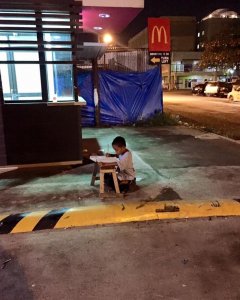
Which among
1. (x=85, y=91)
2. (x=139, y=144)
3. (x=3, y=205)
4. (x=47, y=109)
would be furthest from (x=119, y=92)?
(x=3, y=205)

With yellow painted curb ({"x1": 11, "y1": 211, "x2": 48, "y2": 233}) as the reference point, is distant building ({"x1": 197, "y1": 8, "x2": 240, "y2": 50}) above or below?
above

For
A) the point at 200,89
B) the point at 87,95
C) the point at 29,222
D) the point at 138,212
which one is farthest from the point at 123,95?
the point at 200,89

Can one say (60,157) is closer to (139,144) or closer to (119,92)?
(139,144)

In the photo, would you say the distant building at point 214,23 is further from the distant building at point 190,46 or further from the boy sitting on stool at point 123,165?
the boy sitting on stool at point 123,165

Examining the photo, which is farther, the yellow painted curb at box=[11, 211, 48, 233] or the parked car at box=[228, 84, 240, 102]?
the parked car at box=[228, 84, 240, 102]

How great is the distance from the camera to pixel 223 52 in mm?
37344

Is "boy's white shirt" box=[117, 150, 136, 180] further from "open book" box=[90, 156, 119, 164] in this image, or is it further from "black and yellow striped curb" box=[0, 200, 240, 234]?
"black and yellow striped curb" box=[0, 200, 240, 234]

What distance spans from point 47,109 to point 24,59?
1091 millimetres

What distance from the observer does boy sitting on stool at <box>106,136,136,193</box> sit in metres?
5.39

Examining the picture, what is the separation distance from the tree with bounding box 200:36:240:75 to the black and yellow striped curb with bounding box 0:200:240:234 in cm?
3460

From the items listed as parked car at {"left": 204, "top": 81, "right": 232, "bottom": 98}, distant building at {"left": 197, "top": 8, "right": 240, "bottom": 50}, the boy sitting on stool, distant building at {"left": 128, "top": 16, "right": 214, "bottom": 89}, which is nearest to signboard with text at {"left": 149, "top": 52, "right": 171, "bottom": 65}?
the boy sitting on stool

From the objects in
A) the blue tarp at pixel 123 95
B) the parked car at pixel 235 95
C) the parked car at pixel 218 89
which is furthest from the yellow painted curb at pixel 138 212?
the parked car at pixel 218 89

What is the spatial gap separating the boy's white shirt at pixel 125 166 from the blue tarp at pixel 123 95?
8226 millimetres

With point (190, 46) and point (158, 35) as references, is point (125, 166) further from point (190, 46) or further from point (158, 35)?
point (190, 46)
